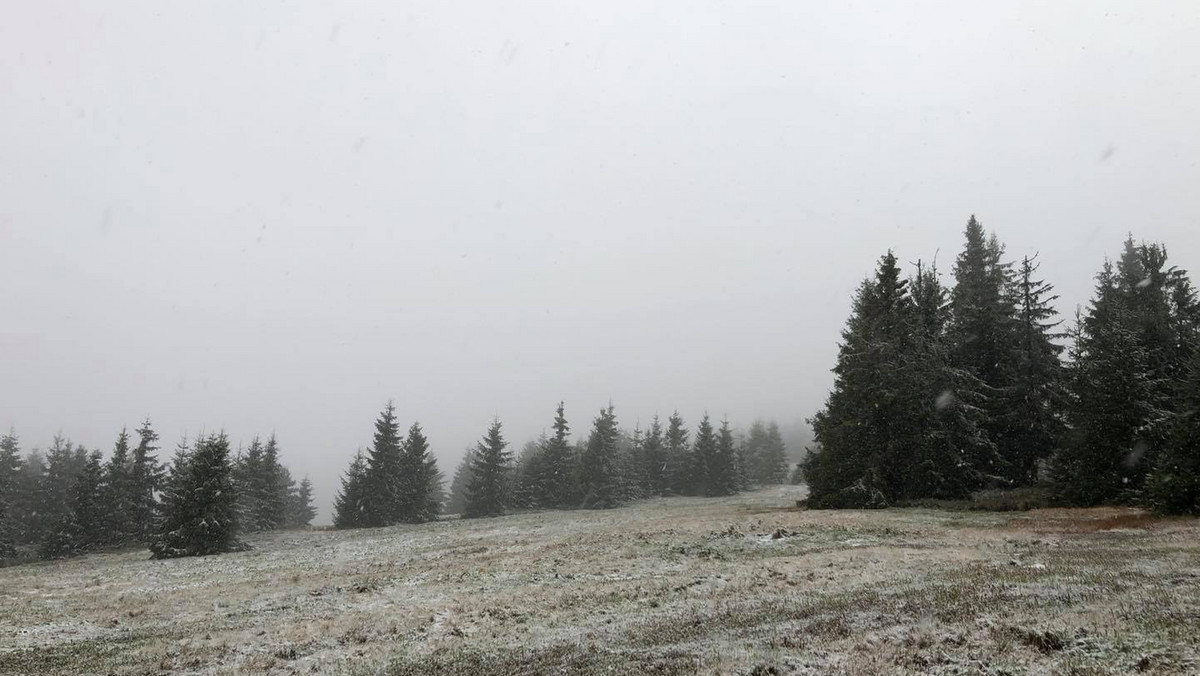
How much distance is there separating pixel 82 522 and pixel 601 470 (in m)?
43.3

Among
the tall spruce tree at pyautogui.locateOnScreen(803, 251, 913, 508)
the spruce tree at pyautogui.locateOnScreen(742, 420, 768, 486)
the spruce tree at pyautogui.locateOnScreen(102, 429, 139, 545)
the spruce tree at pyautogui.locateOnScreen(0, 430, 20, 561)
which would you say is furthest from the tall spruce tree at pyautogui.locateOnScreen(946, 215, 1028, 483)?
the spruce tree at pyautogui.locateOnScreen(0, 430, 20, 561)

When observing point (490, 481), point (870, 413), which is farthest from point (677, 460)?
point (870, 413)

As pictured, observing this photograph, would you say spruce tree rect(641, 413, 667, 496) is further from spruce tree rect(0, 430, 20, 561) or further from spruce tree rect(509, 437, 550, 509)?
spruce tree rect(0, 430, 20, 561)

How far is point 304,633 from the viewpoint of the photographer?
38.7ft

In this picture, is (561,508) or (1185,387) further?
(561,508)

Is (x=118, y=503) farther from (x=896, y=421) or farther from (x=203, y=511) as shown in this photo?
(x=896, y=421)

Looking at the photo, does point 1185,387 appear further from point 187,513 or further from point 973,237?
point 187,513

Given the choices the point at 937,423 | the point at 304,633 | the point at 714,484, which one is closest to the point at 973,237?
the point at 937,423

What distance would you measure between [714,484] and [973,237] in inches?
1686

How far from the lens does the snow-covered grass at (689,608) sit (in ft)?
25.6

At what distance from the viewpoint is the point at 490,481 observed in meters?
59.8

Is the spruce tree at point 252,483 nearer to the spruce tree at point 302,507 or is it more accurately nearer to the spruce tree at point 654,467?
the spruce tree at point 302,507

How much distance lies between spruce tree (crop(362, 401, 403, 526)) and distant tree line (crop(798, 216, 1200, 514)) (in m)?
37.3

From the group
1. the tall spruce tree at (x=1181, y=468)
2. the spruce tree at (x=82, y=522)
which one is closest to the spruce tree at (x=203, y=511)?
the spruce tree at (x=82, y=522)
